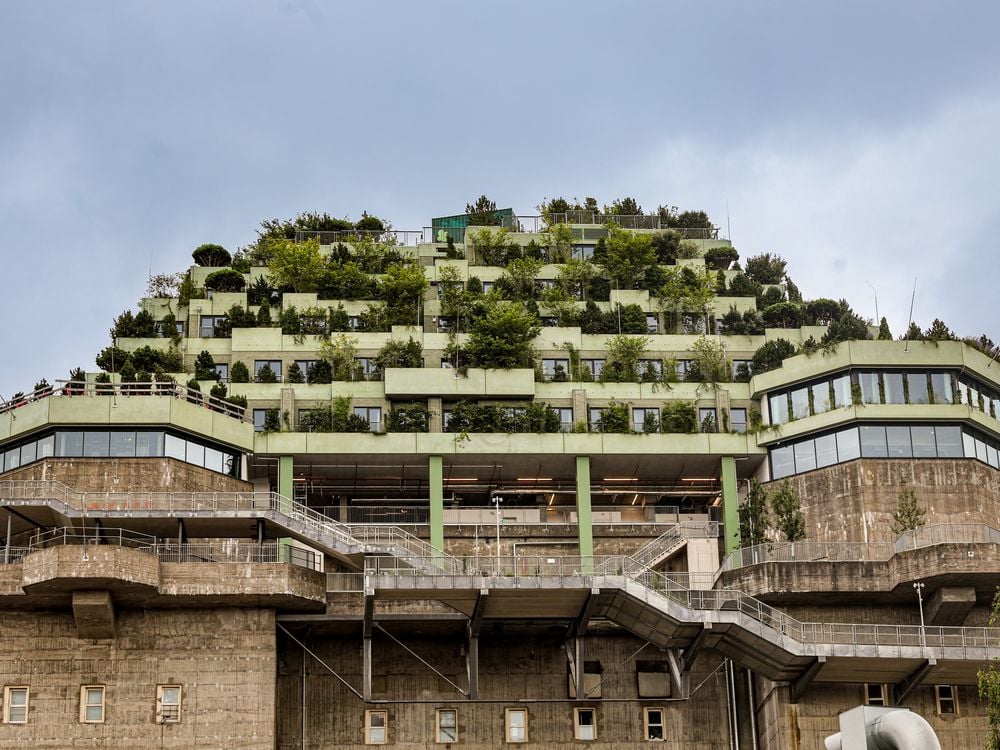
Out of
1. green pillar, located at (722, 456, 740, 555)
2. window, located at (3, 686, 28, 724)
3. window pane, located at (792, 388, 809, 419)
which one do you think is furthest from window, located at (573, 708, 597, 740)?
window, located at (3, 686, 28, 724)

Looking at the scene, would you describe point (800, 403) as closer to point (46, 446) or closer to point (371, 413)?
A: point (371, 413)

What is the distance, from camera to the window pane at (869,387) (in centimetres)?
6401

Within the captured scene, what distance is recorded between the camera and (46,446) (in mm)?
61031

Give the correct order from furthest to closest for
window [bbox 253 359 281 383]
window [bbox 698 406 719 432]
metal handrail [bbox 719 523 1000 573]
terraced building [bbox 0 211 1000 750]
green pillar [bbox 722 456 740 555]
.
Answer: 1. window [bbox 253 359 281 383]
2. window [bbox 698 406 719 432]
3. green pillar [bbox 722 456 740 555]
4. metal handrail [bbox 719 523 1000 573]
5. terraced building [bbox 0 211 1000 750]

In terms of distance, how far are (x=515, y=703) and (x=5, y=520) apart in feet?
74.9

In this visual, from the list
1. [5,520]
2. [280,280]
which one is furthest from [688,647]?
[280,280]

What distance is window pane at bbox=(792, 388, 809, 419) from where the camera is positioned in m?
66.4

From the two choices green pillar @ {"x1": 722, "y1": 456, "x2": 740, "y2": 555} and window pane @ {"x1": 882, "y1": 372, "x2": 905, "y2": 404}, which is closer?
window pane @ {"x1": 882, "y1": 372, "x2": 905, "y2": 404}

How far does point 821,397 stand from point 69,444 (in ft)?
113

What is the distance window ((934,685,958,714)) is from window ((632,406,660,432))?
60.9ft

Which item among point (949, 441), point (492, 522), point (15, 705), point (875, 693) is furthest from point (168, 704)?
point (949, 441)

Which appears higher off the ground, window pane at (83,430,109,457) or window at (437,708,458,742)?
window pane at (83,430,109,457)

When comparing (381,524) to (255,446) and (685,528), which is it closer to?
(255,446)

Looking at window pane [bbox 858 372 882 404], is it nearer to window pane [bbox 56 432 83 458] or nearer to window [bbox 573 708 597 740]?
window [bbox 573 708 597 740]
